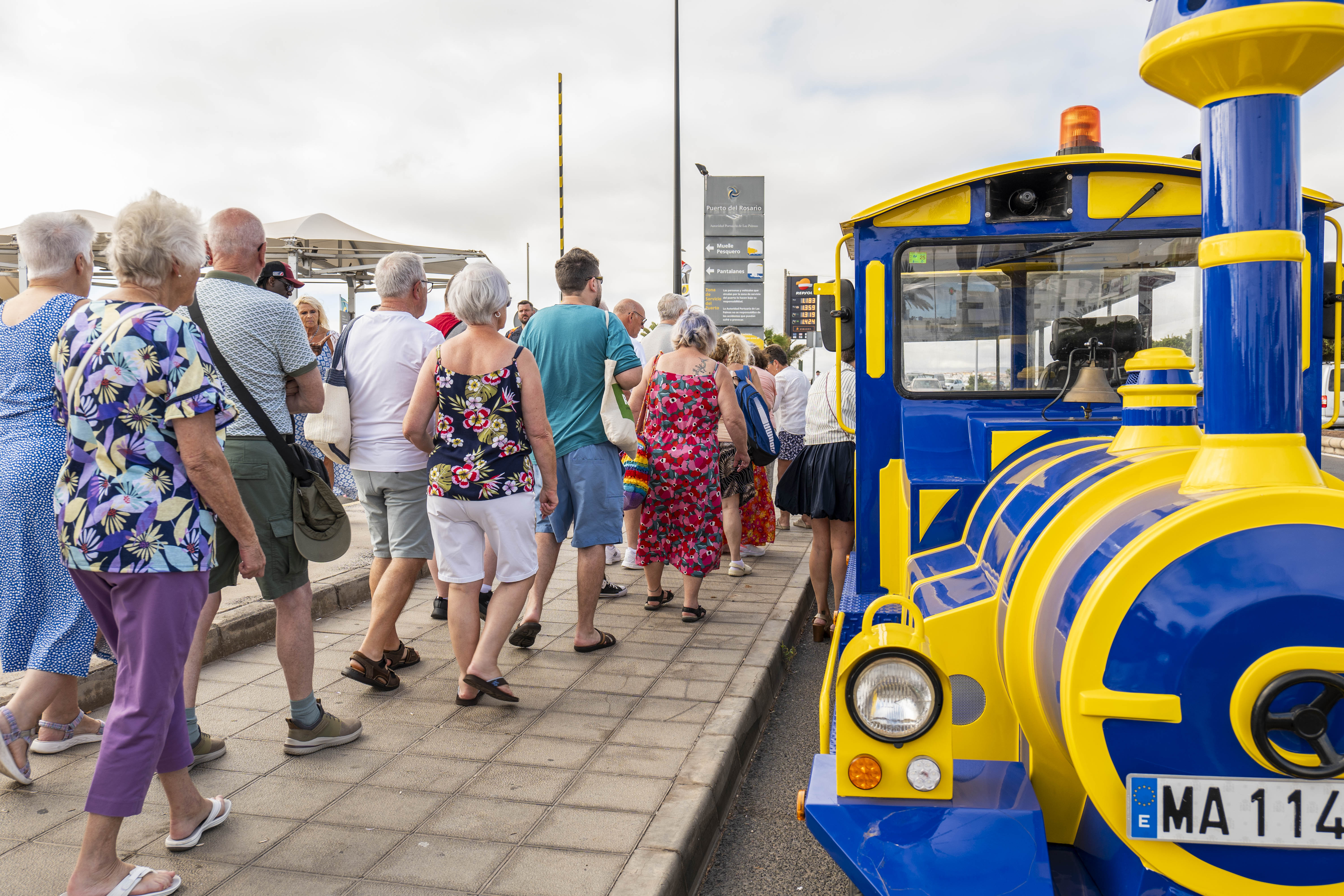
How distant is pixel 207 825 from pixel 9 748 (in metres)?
0.82

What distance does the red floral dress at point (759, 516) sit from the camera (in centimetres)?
690

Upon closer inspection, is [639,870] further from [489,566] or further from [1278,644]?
[489,566]

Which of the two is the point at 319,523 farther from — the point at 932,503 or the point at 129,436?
the point at 932,503

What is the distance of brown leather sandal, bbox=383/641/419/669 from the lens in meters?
4.39

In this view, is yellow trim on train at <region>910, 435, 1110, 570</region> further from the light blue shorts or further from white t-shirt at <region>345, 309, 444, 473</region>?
white t-shirt at <region>345, 309, 444, 473</region>

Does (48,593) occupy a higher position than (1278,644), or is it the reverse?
(1278,644)

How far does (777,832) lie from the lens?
320 cm

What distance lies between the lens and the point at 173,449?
2.47 metres

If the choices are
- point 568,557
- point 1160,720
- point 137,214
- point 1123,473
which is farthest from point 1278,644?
point 568,557

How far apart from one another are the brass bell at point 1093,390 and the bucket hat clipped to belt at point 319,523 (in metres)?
2.61

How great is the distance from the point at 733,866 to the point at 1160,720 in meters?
A: 1.84

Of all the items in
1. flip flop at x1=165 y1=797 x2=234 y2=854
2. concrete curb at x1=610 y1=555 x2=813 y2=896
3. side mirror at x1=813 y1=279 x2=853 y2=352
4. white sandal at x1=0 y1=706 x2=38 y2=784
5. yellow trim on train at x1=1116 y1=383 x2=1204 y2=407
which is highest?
side mirror at x1=813 y1=279 x2=853 y2=352

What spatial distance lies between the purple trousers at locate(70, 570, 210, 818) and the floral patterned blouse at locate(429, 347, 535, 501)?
1328 mm

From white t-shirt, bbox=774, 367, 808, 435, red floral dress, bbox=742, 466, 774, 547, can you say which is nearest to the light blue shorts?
red floral dress, bbox=742, 466, 774, 547
